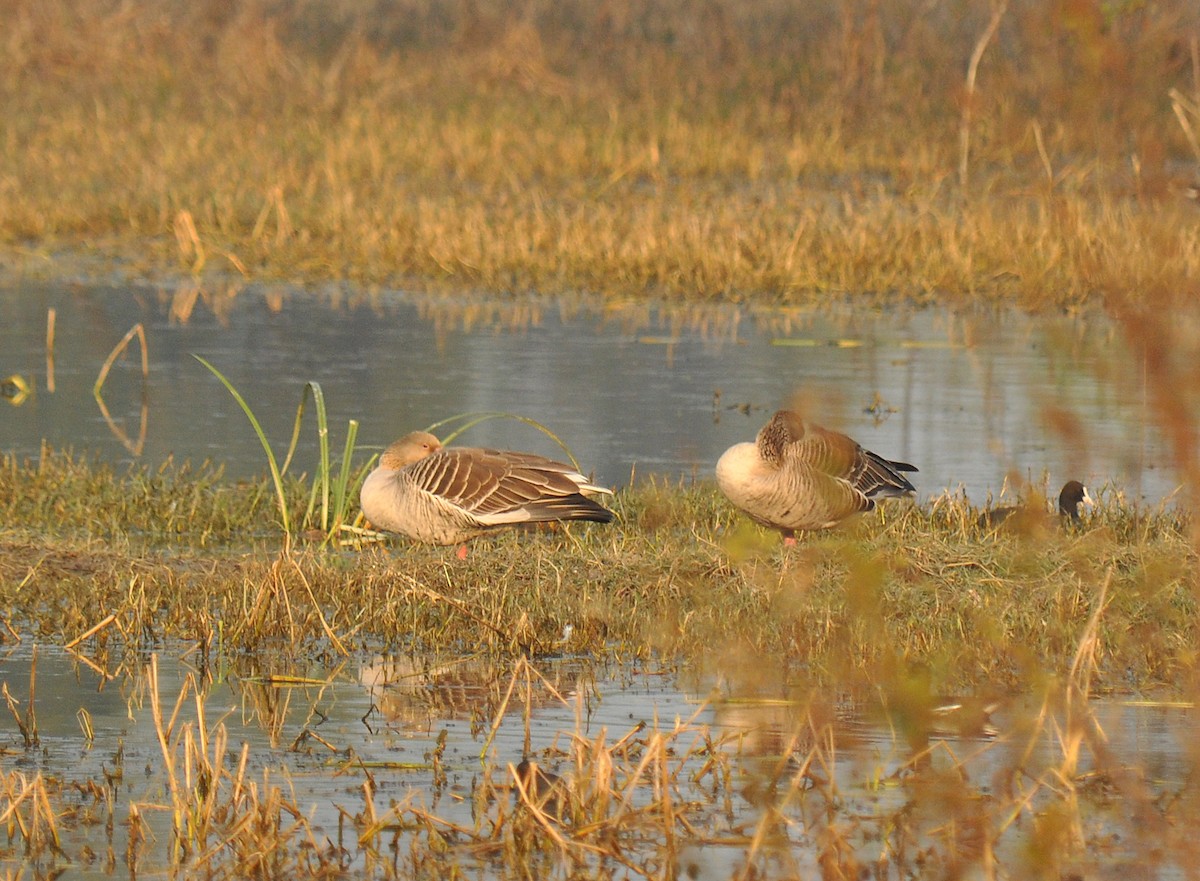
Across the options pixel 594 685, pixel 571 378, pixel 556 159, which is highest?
pixel 556 159

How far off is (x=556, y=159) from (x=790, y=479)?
54.0 ft

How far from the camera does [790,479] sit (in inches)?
364

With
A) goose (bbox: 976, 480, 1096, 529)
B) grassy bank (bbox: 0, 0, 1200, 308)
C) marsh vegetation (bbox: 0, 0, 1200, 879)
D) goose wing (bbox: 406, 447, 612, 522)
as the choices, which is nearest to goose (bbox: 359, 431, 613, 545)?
goose wing (bbox: 406, 447, 612, 522)

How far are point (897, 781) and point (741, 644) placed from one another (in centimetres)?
79

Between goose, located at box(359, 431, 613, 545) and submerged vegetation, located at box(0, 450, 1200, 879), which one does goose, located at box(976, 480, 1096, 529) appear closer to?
submerged vegetation, located at box(0, 450, 1200, 879)

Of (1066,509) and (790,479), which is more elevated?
(790,479)

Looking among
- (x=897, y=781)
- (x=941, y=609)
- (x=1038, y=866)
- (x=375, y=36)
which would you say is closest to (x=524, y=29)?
(x=375, y=36)

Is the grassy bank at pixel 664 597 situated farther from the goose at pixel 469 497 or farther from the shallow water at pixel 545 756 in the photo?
the shallow water at pixel 545 756

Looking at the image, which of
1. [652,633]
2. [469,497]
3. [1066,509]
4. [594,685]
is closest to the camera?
[594,685]

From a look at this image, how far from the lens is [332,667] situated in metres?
7.73

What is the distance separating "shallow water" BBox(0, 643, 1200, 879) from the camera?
17.9ft

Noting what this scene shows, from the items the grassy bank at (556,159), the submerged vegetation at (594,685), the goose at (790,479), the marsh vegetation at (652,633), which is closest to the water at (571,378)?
the marsh vegetation at (652,633)

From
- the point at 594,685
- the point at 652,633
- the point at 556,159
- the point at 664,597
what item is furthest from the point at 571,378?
the point at 556,159

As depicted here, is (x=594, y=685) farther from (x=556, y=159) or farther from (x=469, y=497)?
(x=556, y=159)
